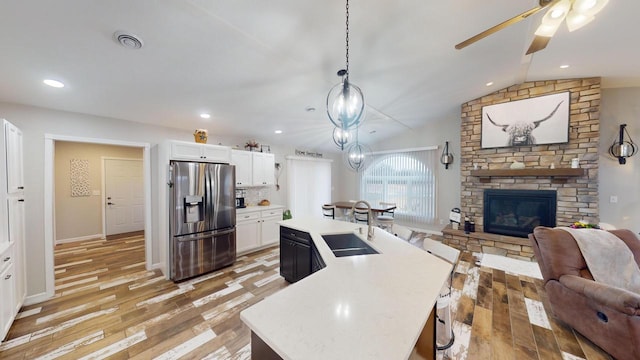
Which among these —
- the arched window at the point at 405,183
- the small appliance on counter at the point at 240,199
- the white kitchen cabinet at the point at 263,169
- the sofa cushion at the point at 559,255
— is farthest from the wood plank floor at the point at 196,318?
the arched window at the point at 405,183

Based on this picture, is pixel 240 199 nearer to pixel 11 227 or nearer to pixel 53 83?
pixel 11 227

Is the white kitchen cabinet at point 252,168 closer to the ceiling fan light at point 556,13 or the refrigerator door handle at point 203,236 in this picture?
the refrigerator door handle at point 203,236

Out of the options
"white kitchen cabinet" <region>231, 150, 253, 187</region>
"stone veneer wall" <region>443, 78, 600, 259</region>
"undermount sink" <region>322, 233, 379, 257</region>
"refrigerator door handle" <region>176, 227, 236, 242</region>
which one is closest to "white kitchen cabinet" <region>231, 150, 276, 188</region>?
"white kitchen cabinet" <region>231, 150, 253, 187</region>

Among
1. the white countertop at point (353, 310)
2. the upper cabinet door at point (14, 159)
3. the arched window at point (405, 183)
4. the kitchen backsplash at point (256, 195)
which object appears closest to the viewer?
the white countertop at point (353, 310)

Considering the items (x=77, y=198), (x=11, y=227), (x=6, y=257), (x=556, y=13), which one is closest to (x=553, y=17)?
(x=556, y=13)

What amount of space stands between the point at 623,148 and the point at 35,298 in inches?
340

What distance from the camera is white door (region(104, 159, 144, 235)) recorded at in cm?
548

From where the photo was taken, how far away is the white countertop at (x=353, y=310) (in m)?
0.83

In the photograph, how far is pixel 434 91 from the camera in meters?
3.75

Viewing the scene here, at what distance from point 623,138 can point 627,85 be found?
2.99 feet

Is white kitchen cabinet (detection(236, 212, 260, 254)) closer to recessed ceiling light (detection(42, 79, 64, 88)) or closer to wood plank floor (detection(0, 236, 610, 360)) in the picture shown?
wood plank floor (detection(0, 236, 610, 360))

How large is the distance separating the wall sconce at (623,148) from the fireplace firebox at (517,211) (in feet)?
3.38

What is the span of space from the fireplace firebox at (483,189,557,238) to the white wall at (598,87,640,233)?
84cm

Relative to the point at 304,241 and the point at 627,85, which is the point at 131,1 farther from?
the point at 627,85
